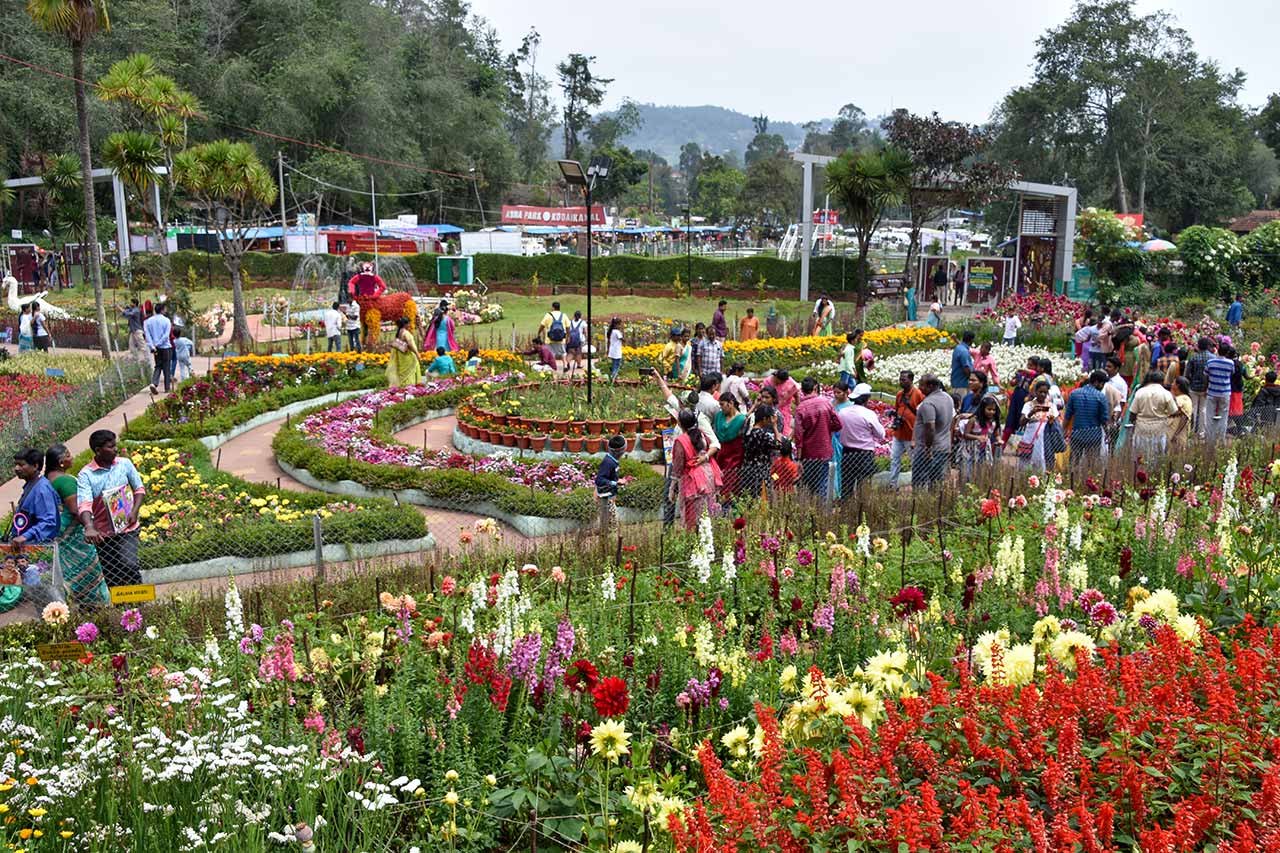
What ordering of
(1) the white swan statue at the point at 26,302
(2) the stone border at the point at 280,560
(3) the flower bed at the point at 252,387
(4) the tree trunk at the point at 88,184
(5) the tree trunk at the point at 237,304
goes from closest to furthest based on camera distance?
(2) the stone border at the point at 280,560, (3) the flower bed at the point at 252,387, (4) the tree trunk at the point at 88,184, (1) the white swan statue at the point at 26,302, (5) the tree trunk at the point at 237,304

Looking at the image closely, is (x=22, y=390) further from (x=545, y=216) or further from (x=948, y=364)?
(x=545, y=216)

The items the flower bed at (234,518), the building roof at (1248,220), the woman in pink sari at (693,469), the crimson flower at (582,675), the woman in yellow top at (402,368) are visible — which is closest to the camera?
the crimson flower at (582,675)

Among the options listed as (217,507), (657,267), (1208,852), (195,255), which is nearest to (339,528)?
(217,507)

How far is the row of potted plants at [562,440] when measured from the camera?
13.6 meters

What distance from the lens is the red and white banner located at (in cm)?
4378

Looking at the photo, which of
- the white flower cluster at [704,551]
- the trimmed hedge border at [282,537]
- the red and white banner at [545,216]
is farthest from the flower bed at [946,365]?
the red and white banner at [545,216]

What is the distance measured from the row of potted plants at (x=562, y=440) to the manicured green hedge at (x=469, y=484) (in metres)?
1.68

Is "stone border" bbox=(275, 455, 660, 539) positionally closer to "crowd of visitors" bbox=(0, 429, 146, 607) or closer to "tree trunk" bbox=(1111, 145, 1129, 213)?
"crowd of visitors" bbox=(0, 429, 146, 607)

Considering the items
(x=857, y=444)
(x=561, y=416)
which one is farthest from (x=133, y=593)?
(x=561, y=416)

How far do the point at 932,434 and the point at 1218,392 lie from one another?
14.2 ft

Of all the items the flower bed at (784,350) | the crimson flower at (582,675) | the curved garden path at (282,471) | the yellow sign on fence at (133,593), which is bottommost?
the curved garden path at (282,471)

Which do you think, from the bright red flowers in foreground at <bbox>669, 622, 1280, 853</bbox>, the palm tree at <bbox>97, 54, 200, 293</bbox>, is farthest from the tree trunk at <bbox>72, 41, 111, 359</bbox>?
the bright red flowers in foreground at <bbox>669, 622, 1280, 853</bbox>

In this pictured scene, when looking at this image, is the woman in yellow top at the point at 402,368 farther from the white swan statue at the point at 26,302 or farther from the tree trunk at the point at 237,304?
the white swan statue at the point at 26,302

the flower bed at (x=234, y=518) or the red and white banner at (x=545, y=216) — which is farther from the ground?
the red and white banner at (x=545, y=216)
